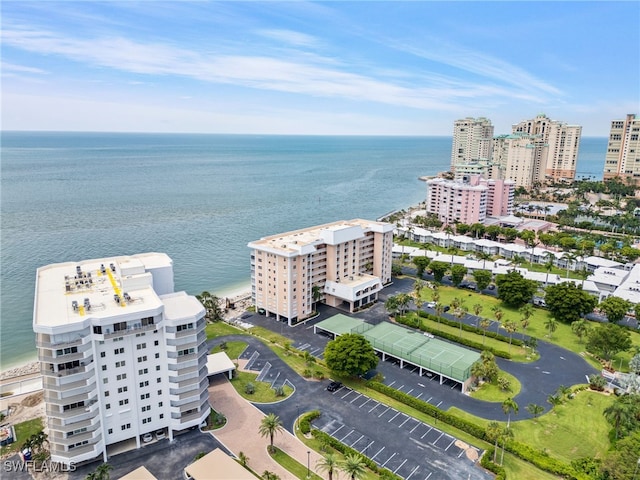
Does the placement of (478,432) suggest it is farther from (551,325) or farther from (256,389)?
(551,325)

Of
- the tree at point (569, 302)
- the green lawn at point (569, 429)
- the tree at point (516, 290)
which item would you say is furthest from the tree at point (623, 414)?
the tree at point (516, 290)

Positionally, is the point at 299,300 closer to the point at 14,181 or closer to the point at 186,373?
the point at 186,373

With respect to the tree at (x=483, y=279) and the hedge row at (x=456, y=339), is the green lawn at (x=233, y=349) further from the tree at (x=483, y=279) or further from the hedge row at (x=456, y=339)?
the tree at (x=483, y=279)

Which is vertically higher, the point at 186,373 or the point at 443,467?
the point at 186,373

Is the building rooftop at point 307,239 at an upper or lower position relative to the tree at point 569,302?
upper

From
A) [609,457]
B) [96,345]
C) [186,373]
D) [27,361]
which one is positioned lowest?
[27,361]

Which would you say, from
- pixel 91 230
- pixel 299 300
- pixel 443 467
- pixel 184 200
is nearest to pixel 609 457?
pixel 443 467

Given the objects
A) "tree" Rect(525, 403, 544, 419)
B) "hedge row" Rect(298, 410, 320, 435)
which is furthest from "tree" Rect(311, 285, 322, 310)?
"tree" Rect(525, 403, 544, 419)
